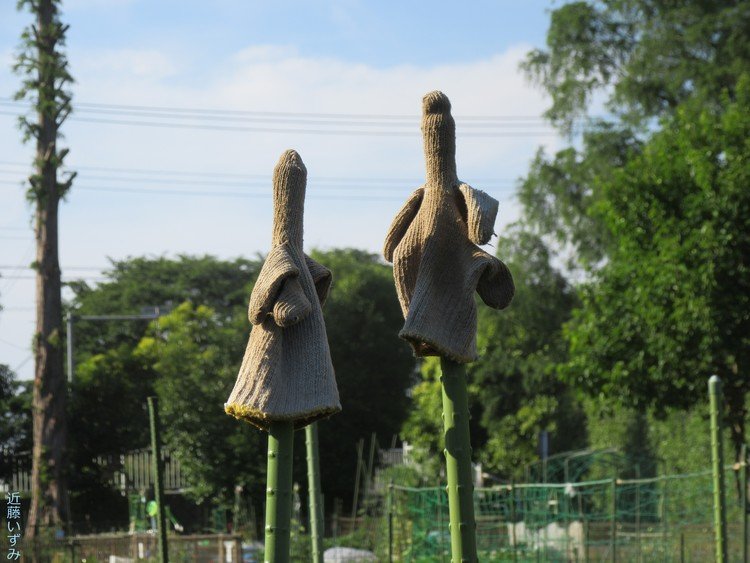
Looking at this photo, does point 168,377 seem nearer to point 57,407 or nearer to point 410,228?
point 57,407

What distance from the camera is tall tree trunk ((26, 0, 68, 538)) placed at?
20.2 meters

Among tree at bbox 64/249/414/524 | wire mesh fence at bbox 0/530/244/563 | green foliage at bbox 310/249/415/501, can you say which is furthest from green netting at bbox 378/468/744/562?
green foliage at bbox 310/249/415/501

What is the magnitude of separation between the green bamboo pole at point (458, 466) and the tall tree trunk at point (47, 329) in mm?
15168

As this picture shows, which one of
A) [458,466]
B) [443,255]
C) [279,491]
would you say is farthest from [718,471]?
[279,491]

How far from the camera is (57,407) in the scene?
20797mm

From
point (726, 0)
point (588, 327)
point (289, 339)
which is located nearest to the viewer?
point (289, 339)

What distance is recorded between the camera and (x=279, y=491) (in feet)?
19.8

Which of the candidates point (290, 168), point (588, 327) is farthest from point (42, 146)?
point (290, 168)

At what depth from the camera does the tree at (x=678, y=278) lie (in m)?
18.1

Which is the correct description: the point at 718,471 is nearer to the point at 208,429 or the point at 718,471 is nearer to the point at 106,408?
the point at 208,429

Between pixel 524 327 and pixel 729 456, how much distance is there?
9.48m

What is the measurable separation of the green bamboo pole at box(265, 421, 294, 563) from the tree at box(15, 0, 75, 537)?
14885mm

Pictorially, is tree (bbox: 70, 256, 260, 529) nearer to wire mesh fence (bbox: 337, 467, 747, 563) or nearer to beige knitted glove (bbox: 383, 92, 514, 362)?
wire mesh fence (bbox: 337, 467, 747, 563)

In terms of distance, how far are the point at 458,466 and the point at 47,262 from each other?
15527mm
